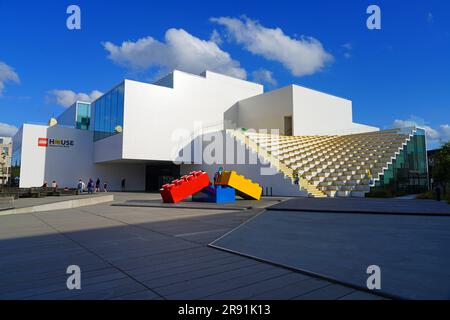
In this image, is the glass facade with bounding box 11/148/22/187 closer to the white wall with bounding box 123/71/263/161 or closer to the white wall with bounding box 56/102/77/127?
the white wall with bounding box 56/102/77/127

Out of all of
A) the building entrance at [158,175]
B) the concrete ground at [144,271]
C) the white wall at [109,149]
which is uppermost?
the white wall at [109,149]

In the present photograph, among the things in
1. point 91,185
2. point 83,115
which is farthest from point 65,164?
point 83,115

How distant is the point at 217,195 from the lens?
16.2 metres

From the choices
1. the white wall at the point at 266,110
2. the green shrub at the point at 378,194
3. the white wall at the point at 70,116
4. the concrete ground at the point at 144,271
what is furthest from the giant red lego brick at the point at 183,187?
the white wall at the point at 70,116

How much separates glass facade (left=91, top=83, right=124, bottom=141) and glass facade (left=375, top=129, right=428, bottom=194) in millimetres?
25117

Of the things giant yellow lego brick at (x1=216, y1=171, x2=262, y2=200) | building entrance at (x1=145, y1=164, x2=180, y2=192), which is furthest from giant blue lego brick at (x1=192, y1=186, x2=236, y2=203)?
building entrance at (x1=145, y1=164, x2=180, y2=192)

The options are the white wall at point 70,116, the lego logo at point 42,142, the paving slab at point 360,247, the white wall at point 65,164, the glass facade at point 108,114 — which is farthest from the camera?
the white wall at point 70,116

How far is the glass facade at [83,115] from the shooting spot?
43.6m

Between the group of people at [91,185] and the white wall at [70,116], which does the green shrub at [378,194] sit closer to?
the group of people at [91,185]

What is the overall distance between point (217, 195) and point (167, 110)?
19.9 meters

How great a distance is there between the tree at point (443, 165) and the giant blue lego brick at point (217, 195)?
1116 cm

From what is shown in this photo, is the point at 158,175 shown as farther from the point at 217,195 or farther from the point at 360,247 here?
the point at 360,247

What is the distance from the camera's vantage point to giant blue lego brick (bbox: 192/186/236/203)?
16.3m

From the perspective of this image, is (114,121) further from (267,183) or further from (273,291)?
(273,291)
